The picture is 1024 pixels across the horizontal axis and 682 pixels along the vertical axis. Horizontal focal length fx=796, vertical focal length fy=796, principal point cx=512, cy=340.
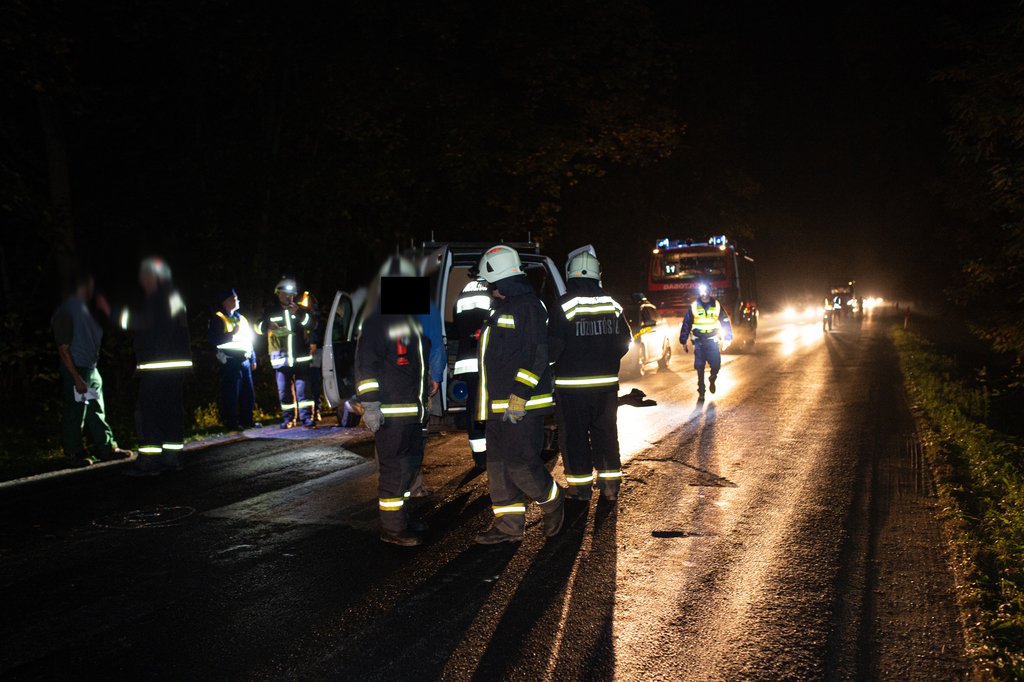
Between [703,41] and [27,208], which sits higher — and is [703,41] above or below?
above

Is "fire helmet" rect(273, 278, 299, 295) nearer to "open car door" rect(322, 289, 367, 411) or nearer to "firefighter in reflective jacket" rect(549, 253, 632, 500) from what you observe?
"open car door" rect(322, 289, 367, 411)

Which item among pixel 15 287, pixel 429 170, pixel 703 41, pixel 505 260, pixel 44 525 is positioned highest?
pixel 703 41

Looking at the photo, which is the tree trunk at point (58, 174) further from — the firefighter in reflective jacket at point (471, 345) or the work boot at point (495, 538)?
the work boot at point (495, 538)

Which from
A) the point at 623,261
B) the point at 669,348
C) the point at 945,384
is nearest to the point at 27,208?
the point at 669,348

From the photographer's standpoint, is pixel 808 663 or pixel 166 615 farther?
pixel 166 615

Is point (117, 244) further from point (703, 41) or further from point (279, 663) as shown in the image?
point (703, 41)

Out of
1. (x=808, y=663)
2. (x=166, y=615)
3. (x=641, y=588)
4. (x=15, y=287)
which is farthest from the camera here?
(x=15, y=287)

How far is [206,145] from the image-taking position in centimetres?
1498

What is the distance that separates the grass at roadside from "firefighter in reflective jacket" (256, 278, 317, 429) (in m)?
7.71

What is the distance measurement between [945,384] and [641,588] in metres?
12.5

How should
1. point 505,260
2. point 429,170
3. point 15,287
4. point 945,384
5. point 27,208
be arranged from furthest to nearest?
point 429,170 → point 945,384 → point 15,287 → point 27,208 → point 505,260

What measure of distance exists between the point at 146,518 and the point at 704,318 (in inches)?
364

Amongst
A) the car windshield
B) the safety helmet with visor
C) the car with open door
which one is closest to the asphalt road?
the safety helmet with visor

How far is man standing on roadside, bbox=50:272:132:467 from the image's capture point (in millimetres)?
7969
